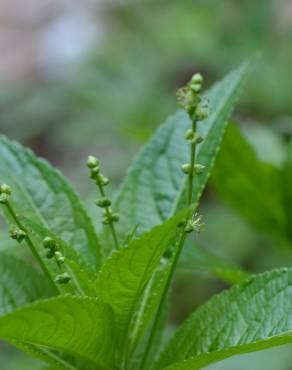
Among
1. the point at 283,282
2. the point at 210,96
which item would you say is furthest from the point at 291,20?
the point at 283,282

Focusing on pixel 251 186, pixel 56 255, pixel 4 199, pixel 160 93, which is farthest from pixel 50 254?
pixel 160 93

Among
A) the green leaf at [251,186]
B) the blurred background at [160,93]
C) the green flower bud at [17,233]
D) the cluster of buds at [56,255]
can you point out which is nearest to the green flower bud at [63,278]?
the cluster of buds at [56,255]

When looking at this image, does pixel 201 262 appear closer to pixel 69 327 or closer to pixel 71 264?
pixel 71 264

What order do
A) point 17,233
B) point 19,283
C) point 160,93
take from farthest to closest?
1. point 160,93
2. point 19,283
3. point 17,233

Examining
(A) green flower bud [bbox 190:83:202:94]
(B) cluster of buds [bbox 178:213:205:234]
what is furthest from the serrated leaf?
(A) green flower bud [bbox 190:83:202:94]

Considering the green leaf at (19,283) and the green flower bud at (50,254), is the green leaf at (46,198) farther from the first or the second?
the green flower bud at (50,254)

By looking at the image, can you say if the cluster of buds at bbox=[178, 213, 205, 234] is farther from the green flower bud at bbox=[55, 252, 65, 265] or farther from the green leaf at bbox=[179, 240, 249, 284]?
the green leaf at bbox=[179, 240, 249, 284]

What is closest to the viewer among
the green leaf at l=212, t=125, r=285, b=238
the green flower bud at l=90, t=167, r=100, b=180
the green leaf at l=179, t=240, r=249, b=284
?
the green flower bud at l=90, t=167, r=100, b=180

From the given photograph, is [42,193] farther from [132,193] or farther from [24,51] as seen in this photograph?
[24,51]
